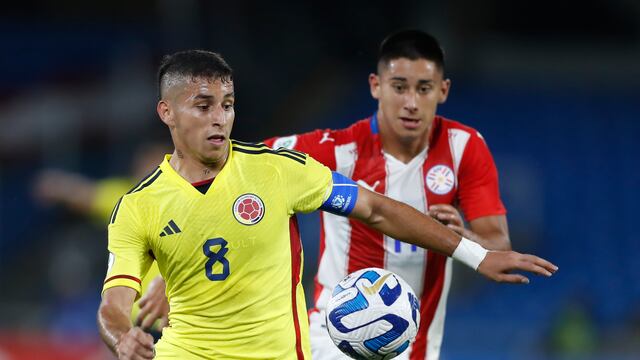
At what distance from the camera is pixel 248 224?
4742 millimetres

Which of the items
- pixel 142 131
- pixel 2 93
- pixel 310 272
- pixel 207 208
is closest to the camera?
pixel 207 208

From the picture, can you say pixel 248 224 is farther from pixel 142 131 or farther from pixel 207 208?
pixel 142 131

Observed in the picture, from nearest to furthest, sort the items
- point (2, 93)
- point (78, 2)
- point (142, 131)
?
1. point (142, 131)
2. point (2, 93)
3. point (78, 2)

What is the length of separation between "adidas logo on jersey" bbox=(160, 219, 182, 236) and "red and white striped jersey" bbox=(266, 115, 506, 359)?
151cm

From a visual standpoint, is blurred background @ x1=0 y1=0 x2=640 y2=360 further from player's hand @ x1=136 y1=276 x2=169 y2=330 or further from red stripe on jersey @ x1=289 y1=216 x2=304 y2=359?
red stripe on jersey @ x1=289 y1=216 x2=304 y2=359

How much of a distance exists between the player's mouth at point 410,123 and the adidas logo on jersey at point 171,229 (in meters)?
1.78

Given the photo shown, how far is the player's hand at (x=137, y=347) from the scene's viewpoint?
13.7 feet

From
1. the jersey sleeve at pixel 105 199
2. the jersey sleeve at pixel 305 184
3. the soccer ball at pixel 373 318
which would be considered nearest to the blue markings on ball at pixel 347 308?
the soccer ball at pixel 373 318

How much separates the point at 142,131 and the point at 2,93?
115 inches

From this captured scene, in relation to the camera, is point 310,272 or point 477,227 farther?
point 310,272

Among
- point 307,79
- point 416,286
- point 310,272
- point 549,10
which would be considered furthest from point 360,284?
point 549,10

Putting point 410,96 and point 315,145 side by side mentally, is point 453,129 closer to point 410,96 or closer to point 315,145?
point 410,96

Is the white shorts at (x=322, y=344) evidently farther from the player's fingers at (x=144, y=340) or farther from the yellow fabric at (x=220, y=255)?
the player's fingers at (x=144, y=340)

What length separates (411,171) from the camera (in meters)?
6.13
